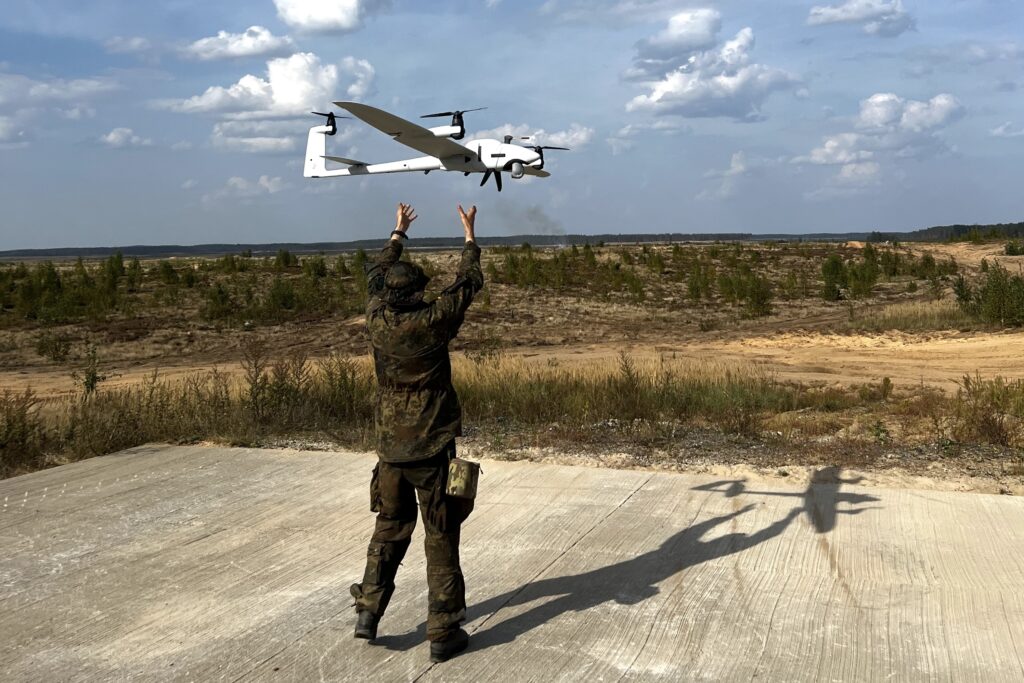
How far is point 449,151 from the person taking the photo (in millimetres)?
16438

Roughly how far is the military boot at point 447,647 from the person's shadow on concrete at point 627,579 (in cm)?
18

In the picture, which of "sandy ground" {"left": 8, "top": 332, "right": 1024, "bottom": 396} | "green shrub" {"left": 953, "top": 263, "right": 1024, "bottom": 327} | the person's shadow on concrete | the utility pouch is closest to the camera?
the utility pouch

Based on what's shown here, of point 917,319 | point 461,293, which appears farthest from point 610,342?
point 461,293

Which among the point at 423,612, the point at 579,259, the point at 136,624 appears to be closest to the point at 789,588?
the point at 423,612

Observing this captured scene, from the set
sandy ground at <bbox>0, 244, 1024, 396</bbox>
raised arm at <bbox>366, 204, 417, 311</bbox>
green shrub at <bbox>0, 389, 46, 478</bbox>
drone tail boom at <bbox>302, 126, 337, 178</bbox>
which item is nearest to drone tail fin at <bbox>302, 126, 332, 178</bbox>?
drone tail boom at <bbox>302, 126, 337, 178</bbox>

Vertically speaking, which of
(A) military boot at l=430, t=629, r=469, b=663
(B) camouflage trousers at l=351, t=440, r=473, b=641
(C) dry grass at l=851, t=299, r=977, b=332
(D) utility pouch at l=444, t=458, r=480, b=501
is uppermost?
(D) utility pouch at l=444, t=458, r=480, b=501

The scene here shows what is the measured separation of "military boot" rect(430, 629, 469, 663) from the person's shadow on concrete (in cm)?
18

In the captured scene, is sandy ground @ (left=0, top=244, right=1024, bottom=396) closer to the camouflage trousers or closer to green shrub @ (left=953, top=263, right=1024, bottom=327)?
green shrub @ (left=953, top=263, right=1024, bottom=327)

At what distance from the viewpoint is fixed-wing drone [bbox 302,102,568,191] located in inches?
590

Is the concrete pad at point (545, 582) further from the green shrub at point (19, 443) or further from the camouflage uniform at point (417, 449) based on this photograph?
the green shrub at point (19, 443)

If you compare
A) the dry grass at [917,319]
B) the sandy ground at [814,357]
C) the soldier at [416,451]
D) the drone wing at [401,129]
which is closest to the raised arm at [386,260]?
the soldier at [416,451]

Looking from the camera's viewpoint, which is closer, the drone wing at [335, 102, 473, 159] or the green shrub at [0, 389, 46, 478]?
the green shrub at [0, 389, 46, 478]

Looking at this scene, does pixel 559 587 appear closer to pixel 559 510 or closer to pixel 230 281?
pixel 559 510

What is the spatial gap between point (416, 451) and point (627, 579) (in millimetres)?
1875
